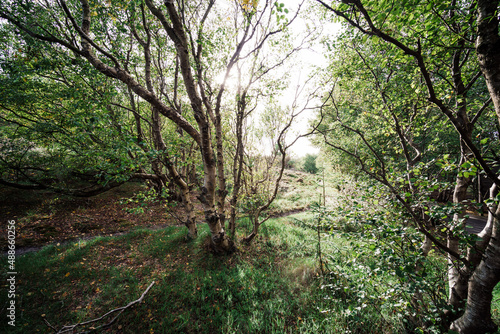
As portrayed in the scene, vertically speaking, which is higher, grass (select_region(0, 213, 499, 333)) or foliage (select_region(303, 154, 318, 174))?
foliage (select_region(303, 154, 318, 174))

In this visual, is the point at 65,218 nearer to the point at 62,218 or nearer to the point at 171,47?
the point at 62,218

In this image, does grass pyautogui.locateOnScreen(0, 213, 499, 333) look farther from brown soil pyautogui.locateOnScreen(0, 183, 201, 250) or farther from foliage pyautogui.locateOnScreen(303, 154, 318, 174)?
foliage pyautogui.locateOnScreen(303, 154, 318, 174)

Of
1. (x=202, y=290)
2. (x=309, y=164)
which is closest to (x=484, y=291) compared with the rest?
(x=202, y=290)

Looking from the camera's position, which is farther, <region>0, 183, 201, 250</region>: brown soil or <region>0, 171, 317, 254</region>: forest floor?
<region>0, 183, 201, 250</region>: brown soil

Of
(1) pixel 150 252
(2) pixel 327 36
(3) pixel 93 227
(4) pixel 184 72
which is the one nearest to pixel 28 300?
(1) pixel 150 252

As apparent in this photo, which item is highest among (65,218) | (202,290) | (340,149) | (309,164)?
(309,164)

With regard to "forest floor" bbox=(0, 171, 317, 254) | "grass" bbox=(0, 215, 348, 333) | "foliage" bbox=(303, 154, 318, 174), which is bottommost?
"grass" bbox=(0, 215, 348, 333)

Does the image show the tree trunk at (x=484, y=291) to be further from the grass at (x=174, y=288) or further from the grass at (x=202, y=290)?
the grass at (x=174, y=288)

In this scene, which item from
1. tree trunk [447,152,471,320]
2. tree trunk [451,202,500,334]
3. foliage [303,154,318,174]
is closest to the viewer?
tree trunk [451,202,500,334]

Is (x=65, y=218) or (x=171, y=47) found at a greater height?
(x=171, y=47)

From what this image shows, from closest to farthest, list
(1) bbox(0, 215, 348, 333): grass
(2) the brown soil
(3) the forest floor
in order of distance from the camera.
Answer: (1) bbox(0, 215, 348, 333): grass
(3) the forest floor
(2) the brown soil

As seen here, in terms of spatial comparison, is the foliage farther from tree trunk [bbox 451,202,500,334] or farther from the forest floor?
tree trunk [bbox 451,202,500,334]

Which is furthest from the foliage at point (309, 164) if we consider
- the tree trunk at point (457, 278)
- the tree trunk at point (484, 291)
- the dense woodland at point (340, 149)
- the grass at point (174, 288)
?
the tree trunk at point (484, 291)

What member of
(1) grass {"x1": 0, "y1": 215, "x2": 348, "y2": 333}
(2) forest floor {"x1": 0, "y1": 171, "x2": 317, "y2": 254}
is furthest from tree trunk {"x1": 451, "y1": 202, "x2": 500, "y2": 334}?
(2) forest floor {"x1": 0, "y1": 171, "x2": 317, "y2": 254}
